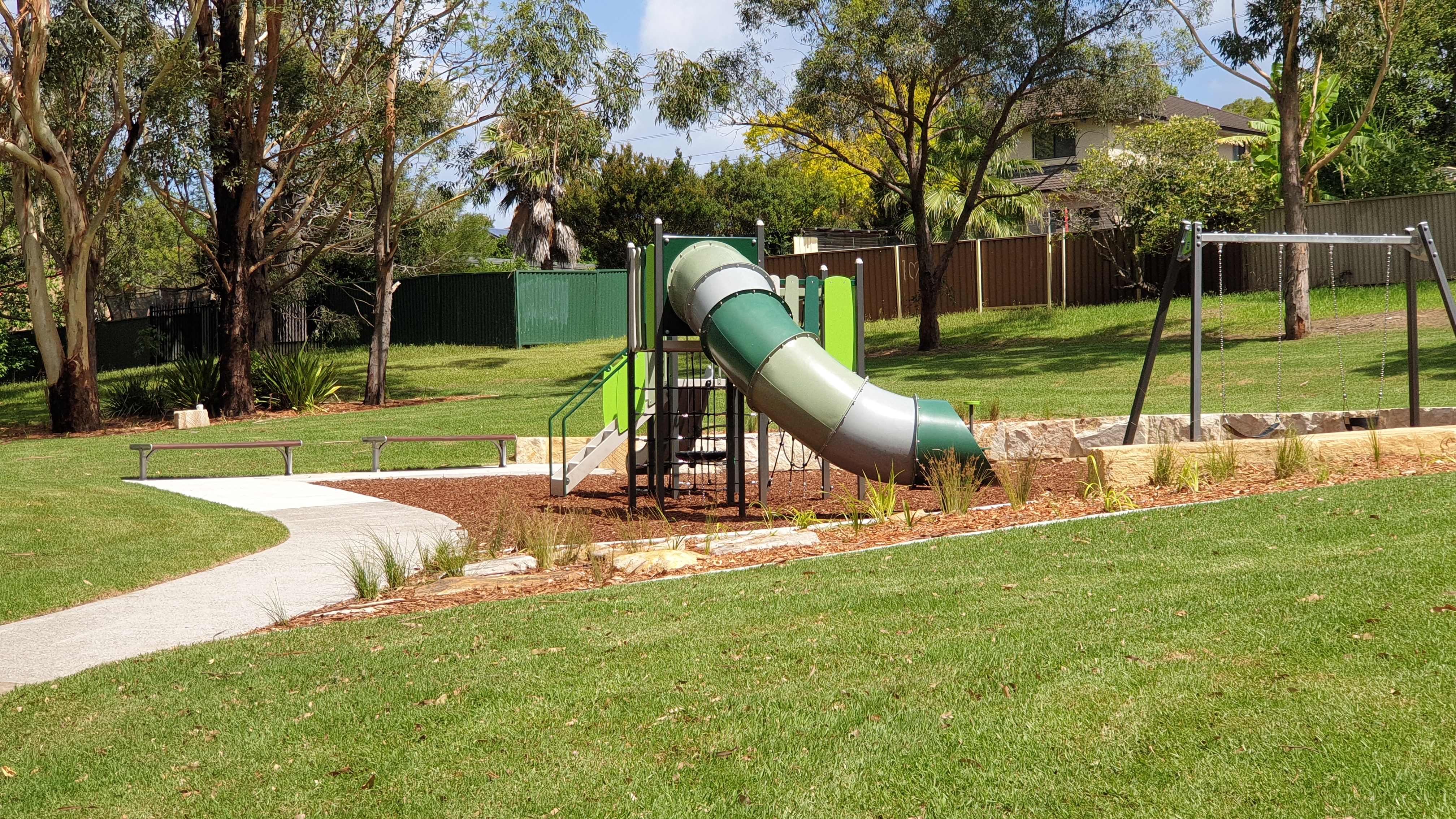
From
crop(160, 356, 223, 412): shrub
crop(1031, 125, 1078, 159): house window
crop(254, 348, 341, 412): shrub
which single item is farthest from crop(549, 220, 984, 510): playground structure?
crop(1031, 125, 1078, 159): house window

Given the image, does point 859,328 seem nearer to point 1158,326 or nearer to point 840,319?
point 840,319

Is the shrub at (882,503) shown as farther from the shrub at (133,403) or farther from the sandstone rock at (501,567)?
the shrub at (133,403)

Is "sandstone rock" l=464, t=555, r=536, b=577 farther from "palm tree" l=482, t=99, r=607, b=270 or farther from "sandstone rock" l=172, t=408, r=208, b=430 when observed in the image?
"palm tree" l=482, t=99, r=607, b=270

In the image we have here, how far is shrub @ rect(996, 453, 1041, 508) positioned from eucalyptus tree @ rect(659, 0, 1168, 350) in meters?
15.9

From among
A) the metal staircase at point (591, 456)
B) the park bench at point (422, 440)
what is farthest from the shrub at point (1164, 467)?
the park bench at point (422, 440)

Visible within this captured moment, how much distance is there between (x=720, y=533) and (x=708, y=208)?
129 feet

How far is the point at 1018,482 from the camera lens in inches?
376

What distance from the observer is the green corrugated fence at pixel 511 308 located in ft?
115

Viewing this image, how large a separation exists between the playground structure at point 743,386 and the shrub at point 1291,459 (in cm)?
234

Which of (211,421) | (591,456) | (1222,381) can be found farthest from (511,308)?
(591,456)

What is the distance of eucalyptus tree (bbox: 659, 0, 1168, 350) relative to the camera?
79.5 ft

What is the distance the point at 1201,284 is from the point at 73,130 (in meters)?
21.8

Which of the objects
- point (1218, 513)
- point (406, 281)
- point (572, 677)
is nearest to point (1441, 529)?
point (1218, 513)

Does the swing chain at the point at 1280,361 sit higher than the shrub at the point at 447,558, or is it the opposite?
the swing chain at the point at 1280,361
